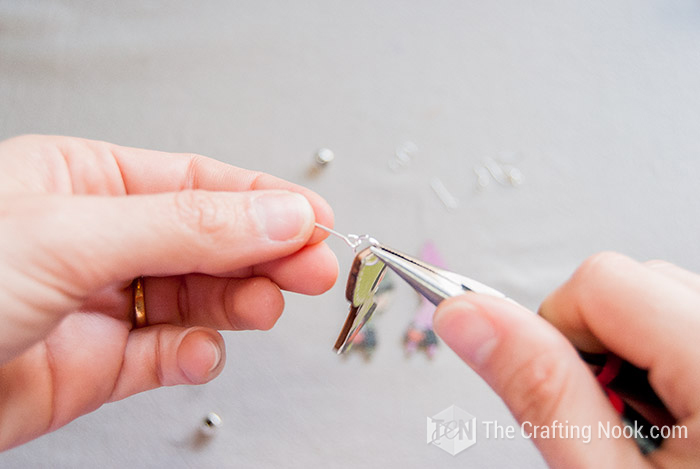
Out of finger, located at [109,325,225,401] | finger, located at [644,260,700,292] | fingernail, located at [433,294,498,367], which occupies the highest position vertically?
finger, located at [644,260,700,292]

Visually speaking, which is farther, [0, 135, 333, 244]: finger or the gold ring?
the gold ring

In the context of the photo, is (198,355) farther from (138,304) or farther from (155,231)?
(155,231)

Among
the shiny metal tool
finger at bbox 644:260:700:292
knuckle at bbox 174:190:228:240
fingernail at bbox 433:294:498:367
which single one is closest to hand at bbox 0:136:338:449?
knuckle at bbox 174:190:228:240

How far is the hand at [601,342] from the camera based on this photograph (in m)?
0.69

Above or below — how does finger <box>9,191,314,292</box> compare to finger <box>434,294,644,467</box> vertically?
below

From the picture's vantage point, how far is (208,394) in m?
1.34

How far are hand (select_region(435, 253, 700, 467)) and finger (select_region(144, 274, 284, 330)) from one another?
46 centimetres

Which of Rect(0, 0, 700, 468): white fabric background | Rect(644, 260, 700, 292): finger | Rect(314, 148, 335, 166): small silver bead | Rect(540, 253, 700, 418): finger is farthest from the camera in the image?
Rect(314, 148, 335, 166): small silver bead

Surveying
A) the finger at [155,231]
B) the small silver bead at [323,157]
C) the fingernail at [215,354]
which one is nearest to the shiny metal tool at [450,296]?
the finger at [155,231]

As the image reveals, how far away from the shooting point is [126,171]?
3.87 ft

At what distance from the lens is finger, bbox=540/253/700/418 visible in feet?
2.27

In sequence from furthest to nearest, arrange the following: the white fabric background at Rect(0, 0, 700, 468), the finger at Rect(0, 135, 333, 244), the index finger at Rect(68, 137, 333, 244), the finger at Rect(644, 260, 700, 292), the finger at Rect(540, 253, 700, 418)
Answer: the white fabric background at Rect(0, 0, 700, 468) → the index finger at Rect(68, 137, 333, 244) → the finger at Rect(0, 135, 333, 244) → the finger at Rect(644, 260, 700, 292) → the finger at Rect(540, 253, 700, 418)

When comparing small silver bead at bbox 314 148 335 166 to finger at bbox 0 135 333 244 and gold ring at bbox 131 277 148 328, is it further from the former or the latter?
gold ring at bbox 131 277 148 328

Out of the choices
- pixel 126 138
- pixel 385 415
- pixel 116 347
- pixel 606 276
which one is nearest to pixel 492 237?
pixel 385 415
